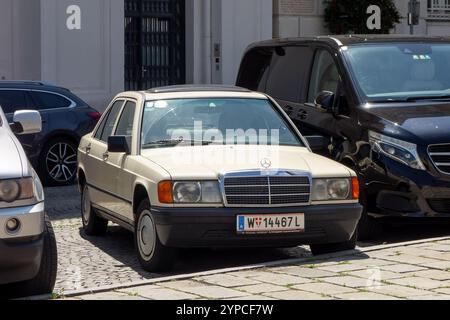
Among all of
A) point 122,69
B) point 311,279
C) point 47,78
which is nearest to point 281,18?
point 122,69

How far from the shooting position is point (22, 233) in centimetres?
677

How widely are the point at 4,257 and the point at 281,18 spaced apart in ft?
67.0

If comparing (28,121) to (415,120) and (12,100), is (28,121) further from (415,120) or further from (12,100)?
(12,100)

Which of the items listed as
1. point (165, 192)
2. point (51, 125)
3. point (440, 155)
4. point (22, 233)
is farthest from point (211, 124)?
point (51, 125)

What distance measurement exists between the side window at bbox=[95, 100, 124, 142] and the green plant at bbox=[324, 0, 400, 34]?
16.3 metres

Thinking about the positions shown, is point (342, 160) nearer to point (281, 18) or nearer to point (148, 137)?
point (148, 137)

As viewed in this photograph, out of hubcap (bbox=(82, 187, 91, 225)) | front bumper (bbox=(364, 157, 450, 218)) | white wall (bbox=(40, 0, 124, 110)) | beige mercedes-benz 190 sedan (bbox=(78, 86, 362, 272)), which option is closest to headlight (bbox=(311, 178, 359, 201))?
beige mercedes-benz 190 sedan (bbox=(78, 86, 362, 272))

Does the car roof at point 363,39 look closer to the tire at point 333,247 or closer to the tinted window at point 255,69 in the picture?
the tinted window at point 255,69

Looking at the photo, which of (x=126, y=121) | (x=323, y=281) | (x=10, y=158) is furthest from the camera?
(x=126, y=121)

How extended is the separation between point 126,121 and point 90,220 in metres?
1.29

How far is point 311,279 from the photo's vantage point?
7.51 metres

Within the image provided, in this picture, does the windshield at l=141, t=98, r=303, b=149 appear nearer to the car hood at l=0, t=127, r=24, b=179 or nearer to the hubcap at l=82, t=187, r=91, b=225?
the hubcap at l=82, t=187, r=91, b=225

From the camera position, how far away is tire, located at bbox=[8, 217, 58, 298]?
7.11m

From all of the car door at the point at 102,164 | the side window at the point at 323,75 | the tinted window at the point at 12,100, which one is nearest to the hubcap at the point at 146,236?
the car door at the point at 102,164
